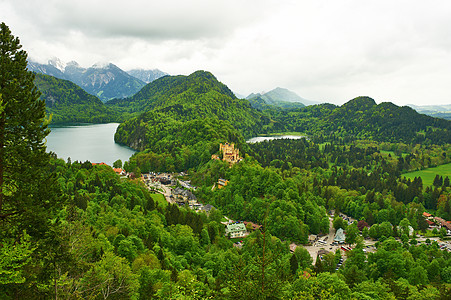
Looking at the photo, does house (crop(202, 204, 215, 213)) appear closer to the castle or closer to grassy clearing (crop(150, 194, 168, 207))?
grassy clearing (crop(150, 194, 168, 207))

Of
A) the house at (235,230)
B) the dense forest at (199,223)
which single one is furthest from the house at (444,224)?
the house at (235,230)

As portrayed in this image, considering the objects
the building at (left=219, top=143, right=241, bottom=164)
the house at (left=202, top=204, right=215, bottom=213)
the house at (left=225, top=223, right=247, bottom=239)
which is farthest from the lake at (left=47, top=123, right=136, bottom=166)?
the house at (left=225, top=223, right=247, bottom=239)

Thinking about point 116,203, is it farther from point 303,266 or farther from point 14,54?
point 14,54

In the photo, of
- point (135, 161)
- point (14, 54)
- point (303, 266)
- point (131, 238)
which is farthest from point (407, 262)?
point (135, 161)

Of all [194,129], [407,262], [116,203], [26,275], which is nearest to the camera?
[26,275]

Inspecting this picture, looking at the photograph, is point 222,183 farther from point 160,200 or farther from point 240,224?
point 240,224

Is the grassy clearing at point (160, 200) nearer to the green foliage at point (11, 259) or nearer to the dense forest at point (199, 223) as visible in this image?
the dense forest at point (199, 223)
